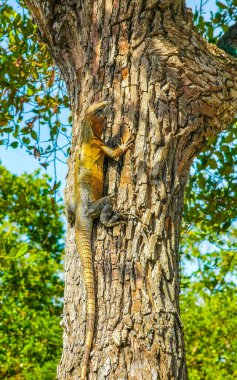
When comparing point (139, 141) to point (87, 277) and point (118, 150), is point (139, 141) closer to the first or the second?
point (118, 150)

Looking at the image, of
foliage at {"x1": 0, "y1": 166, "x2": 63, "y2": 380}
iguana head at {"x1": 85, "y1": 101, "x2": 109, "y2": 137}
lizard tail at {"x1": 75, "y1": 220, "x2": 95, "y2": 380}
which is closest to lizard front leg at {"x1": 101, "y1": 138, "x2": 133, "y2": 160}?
iguana head at {"x1": 85, "y1": 101, "x2": 109, "y2": 137}

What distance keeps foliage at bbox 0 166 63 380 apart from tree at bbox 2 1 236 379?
5558 mm

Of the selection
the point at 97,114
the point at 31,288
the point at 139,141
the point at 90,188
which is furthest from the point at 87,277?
Result: the point at 31,288

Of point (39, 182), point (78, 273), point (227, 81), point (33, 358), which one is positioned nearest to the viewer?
point (78, 273)

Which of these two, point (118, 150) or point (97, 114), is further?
point (97, 114)

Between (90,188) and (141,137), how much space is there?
1.27ft

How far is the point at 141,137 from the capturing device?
3.47 metres

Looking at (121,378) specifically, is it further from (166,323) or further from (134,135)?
(134,135)

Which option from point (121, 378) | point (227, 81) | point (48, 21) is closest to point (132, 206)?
point (121, 378)

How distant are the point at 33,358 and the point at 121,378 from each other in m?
7.91

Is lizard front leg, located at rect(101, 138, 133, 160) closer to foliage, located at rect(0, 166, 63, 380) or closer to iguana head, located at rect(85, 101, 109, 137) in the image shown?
iguana head, located at rect(85, 101, 109, 137)

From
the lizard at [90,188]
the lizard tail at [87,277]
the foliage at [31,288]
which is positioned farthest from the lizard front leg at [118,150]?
the foliage at [31,288]

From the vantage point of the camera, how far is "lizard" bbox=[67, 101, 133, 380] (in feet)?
10.6

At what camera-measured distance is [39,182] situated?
42.1 feet
